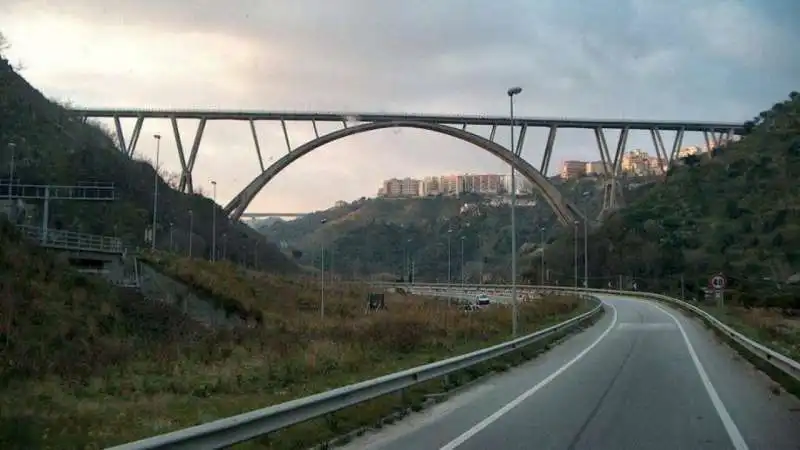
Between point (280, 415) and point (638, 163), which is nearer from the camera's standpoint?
point (280, 415)

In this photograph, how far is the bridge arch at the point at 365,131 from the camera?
8888 centimetres

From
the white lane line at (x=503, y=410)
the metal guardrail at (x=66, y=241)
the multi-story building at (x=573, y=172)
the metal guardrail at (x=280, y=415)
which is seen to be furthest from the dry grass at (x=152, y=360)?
the multi-story building at (x=573, y=172)

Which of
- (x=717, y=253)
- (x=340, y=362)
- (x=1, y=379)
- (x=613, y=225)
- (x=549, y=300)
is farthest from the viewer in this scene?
(x=613, y=225)

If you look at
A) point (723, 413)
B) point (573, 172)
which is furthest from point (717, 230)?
point (573, 172)

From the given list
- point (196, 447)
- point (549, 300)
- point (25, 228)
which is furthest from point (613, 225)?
point (196, 447)

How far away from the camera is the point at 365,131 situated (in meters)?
90.8

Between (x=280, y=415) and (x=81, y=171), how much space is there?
85144 millimetres

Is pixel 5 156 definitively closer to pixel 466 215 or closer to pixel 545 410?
pixel 545 410

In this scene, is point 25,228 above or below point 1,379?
above

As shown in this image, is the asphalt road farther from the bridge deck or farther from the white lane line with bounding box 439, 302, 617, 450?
the bridge deck

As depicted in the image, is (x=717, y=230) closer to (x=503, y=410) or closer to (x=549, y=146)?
(x=549, y=146)

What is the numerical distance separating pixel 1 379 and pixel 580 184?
490ft

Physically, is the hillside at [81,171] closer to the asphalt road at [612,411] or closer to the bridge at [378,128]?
the bridge at [378,128]

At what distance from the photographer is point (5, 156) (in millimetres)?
76250
